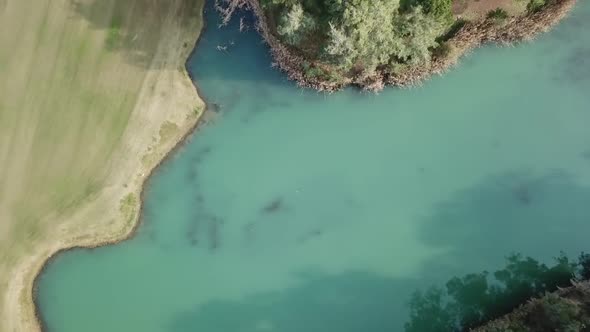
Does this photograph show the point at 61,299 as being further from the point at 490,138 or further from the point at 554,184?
the point at 554,184

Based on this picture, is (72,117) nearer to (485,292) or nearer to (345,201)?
(345,201)

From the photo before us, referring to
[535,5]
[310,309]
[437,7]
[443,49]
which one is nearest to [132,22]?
[437,7]

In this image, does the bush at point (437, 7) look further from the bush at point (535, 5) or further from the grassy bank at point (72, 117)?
the grassy bank at point (72, 117)

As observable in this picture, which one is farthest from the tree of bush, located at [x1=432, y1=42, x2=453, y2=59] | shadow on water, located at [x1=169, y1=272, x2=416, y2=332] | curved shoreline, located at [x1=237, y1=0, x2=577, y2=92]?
shadow on water, located at [x1=169, y1=272, x2=416, y2=332]

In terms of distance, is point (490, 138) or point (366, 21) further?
point (490, 138)

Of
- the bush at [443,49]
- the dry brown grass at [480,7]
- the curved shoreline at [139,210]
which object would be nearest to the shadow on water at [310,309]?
the curved shoreline at [139,210]

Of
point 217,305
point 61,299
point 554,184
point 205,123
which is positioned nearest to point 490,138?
point 554,184

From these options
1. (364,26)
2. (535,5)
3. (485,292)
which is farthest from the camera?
(485,292)
